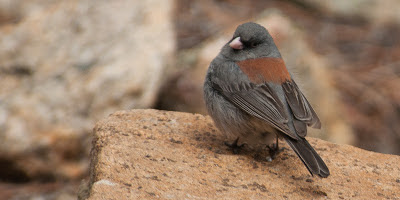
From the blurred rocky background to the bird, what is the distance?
566mm

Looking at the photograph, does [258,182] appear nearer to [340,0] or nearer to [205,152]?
[205,152]

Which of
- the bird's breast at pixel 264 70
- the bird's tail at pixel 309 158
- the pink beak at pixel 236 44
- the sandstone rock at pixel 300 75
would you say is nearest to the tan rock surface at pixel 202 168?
the bird's tail at pixel 309 158

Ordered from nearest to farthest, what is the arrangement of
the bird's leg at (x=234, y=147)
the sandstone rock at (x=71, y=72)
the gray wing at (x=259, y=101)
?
the gray wing at (x=259, y=101) → the bird's leg at (x=234, y=147) → the sandstone rock at (x=71, y=72)

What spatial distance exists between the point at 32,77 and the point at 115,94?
840 mm

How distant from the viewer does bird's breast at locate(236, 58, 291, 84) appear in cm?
389

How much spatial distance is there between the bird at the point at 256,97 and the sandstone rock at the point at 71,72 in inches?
62.2

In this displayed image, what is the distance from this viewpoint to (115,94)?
536cm

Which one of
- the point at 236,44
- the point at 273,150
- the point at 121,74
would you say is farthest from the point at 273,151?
the point at 121,74

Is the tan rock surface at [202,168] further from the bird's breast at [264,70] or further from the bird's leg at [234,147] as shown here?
the bird's breast at [264,70]

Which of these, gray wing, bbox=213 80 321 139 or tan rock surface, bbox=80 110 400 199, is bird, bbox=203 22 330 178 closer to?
gray wing, bbox=213 80 321 139

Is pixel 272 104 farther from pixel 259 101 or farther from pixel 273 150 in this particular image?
pixel 273 150

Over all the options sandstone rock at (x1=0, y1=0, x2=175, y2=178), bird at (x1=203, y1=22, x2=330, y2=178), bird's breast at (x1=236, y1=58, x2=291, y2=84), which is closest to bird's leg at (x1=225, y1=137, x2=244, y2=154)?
bird at (x1=203, y1=22, x2=330, y2=178)

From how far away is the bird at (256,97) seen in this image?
3.62m

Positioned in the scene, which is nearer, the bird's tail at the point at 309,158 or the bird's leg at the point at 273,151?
the bird's tail at the point at 309,158
